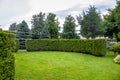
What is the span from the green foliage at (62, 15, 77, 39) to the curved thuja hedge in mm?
13312

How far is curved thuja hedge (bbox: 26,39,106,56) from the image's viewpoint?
907 inches

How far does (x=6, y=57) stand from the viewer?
7594mm

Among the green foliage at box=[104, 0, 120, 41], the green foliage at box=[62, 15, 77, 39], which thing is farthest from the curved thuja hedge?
the green foliage at box=[62, 15, 77, 39]

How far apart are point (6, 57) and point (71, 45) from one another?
1715 centimetres

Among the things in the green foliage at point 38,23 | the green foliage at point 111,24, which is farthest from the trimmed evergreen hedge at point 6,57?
the green foliage at point 38,23

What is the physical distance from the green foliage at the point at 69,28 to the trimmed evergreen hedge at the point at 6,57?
30.6m

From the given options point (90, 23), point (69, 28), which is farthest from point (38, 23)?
point (90, 23)

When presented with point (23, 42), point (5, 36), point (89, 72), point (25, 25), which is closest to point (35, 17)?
point (25, 25)

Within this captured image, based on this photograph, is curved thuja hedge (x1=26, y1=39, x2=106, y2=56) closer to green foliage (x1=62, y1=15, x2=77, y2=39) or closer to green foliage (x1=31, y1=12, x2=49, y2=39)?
green foliage (x1=62, y1=15, x2=77, y2=39)

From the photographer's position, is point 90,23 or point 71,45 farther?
point 90,23

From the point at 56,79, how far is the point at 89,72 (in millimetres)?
3016

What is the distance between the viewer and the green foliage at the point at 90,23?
125 feet

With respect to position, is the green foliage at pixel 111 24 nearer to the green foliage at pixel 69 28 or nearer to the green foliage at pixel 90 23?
the green foliage at pixel 90 23

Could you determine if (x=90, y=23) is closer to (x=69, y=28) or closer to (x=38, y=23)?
(x=69, y=28)
